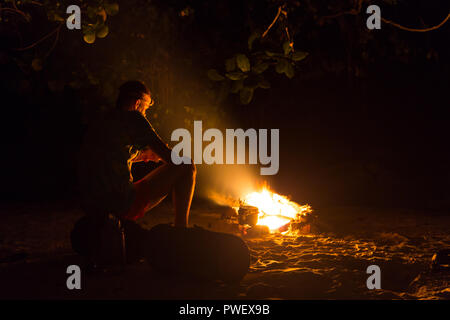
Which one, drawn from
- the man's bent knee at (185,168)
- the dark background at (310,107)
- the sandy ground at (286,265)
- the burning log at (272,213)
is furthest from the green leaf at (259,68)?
the dark background at (310,107)

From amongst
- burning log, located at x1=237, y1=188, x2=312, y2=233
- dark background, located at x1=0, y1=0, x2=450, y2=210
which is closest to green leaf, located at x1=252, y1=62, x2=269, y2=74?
burning log, located at x1=237, y1=188, x2=312, y2=233

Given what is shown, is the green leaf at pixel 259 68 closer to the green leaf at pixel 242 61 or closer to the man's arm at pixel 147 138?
the green leaf at pixel 242 61

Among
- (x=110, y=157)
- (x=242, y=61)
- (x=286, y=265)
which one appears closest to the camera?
(x=242, y=61)

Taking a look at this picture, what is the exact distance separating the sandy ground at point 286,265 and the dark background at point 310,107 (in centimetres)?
195

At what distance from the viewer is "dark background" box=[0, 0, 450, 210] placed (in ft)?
23.0

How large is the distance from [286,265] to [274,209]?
2.17m

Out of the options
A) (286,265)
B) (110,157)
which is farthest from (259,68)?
(286,265)

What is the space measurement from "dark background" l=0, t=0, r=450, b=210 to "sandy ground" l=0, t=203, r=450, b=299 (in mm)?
1948

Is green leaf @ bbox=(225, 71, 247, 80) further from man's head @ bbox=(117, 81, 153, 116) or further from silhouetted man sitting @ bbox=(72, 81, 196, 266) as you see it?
man's head @ bbox=(117, 81, 153, 116)

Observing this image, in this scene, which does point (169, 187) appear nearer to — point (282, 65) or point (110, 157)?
point (110, 157)

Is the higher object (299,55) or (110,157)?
(299,55)

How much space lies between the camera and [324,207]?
7809 millimetres

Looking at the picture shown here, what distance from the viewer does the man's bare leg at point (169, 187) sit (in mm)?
4289

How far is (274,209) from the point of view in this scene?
21.0ft
